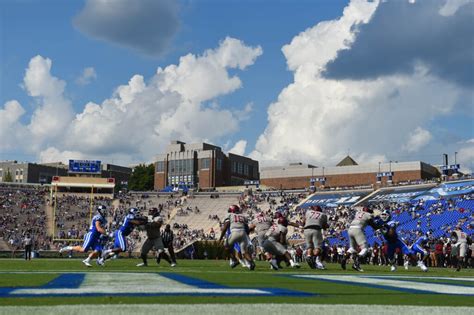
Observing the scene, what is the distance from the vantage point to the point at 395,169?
97688 mm

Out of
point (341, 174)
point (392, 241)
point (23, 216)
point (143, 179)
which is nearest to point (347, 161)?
point (341, 174)

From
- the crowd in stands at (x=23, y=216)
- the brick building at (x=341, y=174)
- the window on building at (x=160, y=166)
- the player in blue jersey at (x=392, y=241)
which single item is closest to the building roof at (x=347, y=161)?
the brick building at (x=341, y=174)

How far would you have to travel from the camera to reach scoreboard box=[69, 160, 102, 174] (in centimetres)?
8438

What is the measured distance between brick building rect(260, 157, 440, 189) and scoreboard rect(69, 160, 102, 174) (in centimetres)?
2907

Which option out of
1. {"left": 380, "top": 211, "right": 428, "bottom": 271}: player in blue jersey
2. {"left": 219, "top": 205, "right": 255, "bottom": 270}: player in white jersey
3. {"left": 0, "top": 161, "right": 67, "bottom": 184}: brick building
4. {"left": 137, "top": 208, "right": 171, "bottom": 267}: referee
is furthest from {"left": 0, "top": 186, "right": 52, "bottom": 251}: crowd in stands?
{"left": 0, "top": 161, "right": 67, "bottom": 184}: brick building

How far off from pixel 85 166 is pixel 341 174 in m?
42.3

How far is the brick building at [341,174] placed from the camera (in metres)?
96.4

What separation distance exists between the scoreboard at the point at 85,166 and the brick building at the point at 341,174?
95.4 feet

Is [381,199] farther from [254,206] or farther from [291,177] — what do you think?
[291,177]

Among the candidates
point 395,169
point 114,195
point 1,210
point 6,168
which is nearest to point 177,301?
point 1,210

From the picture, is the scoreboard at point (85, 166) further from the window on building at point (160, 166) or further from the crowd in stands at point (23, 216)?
the window on building at point (160, 166)

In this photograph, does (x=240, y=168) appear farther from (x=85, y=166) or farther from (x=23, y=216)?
(x=23, y=216)

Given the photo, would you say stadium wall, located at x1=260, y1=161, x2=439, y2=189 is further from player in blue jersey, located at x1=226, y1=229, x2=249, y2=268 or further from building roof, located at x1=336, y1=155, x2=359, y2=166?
player in blue jersey, located at x1=226, y1=229, x2=249, y2=268

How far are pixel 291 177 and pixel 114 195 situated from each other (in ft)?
128
